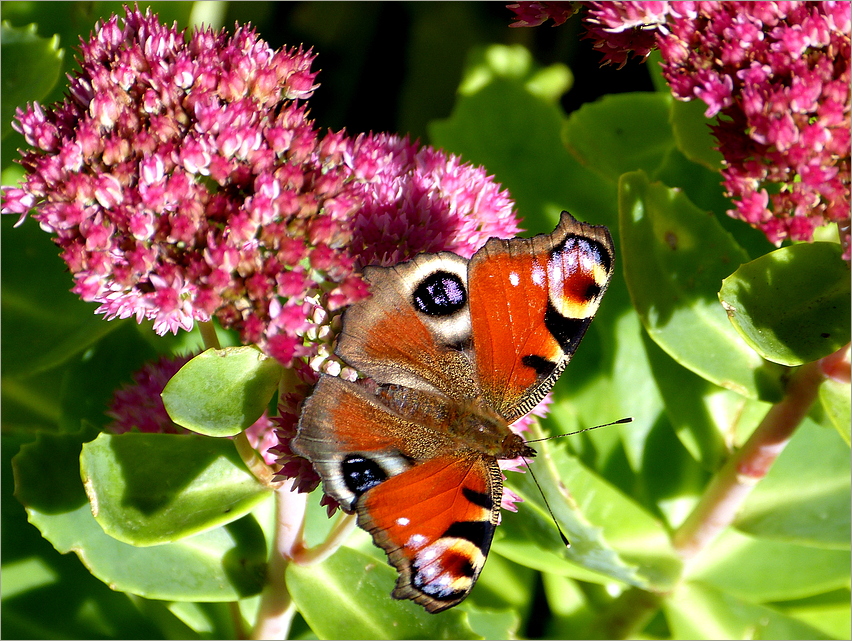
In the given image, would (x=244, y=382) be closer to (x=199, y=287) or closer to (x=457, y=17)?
(x=199, y=287)

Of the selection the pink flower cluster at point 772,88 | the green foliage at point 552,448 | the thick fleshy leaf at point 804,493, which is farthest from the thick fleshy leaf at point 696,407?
the pink flower cluster at point 772,88

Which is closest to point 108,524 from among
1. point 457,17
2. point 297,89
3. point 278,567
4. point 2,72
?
point 278,567

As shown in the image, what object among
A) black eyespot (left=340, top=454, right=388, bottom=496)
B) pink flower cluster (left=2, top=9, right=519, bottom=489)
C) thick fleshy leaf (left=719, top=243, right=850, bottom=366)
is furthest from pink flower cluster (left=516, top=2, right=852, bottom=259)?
black eyespot (left=340, top=454, right=388, bottom=496)

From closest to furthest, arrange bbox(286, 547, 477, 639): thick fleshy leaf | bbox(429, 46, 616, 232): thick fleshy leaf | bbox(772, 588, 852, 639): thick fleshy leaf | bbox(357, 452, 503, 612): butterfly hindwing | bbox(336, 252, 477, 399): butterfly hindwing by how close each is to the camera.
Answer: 1. bbox(357, 452, 503, 612): butterfly hindwing
2. bbox(336, 252, 477, 399): butterfly hindwing
3. bbox(286, 547, 477, 639): thick fleshy leaf
4. bbox(772, 588, 852, 639): thick fleshy leaf
5. bbox(429, 46, 616, 232): thick fleshy leaf

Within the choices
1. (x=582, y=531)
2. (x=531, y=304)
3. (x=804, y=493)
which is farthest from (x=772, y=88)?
(x=804, y=493)

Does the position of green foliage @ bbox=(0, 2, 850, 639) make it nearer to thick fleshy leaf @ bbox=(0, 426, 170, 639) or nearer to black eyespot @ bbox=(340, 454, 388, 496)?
thick fleshy leaf @ bbox=(0, 426, 170, 639)

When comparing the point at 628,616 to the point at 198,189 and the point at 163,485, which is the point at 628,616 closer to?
the point at 163,485
